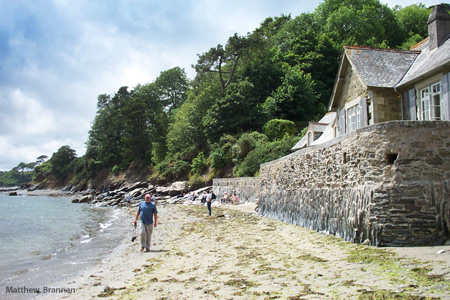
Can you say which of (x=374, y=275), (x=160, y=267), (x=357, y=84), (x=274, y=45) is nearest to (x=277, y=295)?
(x=374, y=275)

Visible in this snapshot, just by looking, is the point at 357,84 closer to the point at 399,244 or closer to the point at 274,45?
the point at 399,244

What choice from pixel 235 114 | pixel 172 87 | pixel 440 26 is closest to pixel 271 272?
pixel 440 26

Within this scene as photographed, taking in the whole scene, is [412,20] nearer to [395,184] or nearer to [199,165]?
[199,165]

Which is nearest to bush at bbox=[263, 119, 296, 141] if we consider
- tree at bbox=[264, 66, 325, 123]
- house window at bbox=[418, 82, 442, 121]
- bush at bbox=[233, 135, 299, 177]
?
tree at bbox=[264, 66, 325, 123]

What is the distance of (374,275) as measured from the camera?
547 cm

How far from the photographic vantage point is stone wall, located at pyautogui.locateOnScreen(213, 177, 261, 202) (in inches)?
962

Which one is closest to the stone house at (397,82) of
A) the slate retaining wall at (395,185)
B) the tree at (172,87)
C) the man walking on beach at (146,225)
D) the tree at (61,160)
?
the slate retaining wall at (395,185)

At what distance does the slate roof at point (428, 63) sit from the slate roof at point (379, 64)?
14.7 inches

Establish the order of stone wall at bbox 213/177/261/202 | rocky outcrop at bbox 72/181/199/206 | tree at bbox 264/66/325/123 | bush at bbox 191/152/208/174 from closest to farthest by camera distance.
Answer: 1. stone wall at bbox 213/177/261/202
2. rocky outcrop at bbox 72/181/199/206
3. tree at bbox 264/66/325/123
4. bush at bbox 191/152/208/174

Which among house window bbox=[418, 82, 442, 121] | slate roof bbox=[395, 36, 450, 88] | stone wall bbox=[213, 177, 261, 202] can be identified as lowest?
stone wall bbox=[213, 177, 261, 202]

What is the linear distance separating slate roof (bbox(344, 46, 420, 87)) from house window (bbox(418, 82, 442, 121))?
4.41 feet

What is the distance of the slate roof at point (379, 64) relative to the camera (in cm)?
1329

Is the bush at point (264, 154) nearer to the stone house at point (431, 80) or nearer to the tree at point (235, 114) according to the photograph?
the tree at point (235, 114)

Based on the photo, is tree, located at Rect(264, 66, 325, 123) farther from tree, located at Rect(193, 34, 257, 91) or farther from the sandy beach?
the sandy beach
